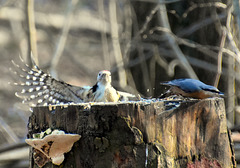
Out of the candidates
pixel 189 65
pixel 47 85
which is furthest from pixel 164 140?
pixel 189 65

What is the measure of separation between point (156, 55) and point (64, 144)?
3.25 meters

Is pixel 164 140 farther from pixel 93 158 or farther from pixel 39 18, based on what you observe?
pixel 39 18

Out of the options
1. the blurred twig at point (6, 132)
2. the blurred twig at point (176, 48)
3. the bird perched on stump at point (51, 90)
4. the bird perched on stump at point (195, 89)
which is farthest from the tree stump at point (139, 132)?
the blurred twig at point (6, 132)

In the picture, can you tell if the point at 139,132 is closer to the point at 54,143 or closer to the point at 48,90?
the point at 54,143

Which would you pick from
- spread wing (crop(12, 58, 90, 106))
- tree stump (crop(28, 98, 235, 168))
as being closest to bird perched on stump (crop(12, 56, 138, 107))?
spread wing (crop(12, 58, 90, 106))

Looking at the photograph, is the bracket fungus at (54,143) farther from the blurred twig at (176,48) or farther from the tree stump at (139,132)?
the blurred twig at (176,48)

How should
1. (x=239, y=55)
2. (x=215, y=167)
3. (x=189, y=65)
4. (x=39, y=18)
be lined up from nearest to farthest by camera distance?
(x=215, y=167) < (x=239, y=55) < (x=189, y=65) < (x=39, y=18)

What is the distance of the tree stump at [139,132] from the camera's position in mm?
2025

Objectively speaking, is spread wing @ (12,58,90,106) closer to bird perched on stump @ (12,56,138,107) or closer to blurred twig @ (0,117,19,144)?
bird perched on stump @ (12,56,138,107)

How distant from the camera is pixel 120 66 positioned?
5.38 meters

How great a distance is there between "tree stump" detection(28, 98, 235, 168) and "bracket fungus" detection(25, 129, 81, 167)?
0.04 meters

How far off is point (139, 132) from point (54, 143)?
47cm

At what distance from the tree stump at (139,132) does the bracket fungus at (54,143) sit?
4cm

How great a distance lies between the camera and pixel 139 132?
2.03 metres
